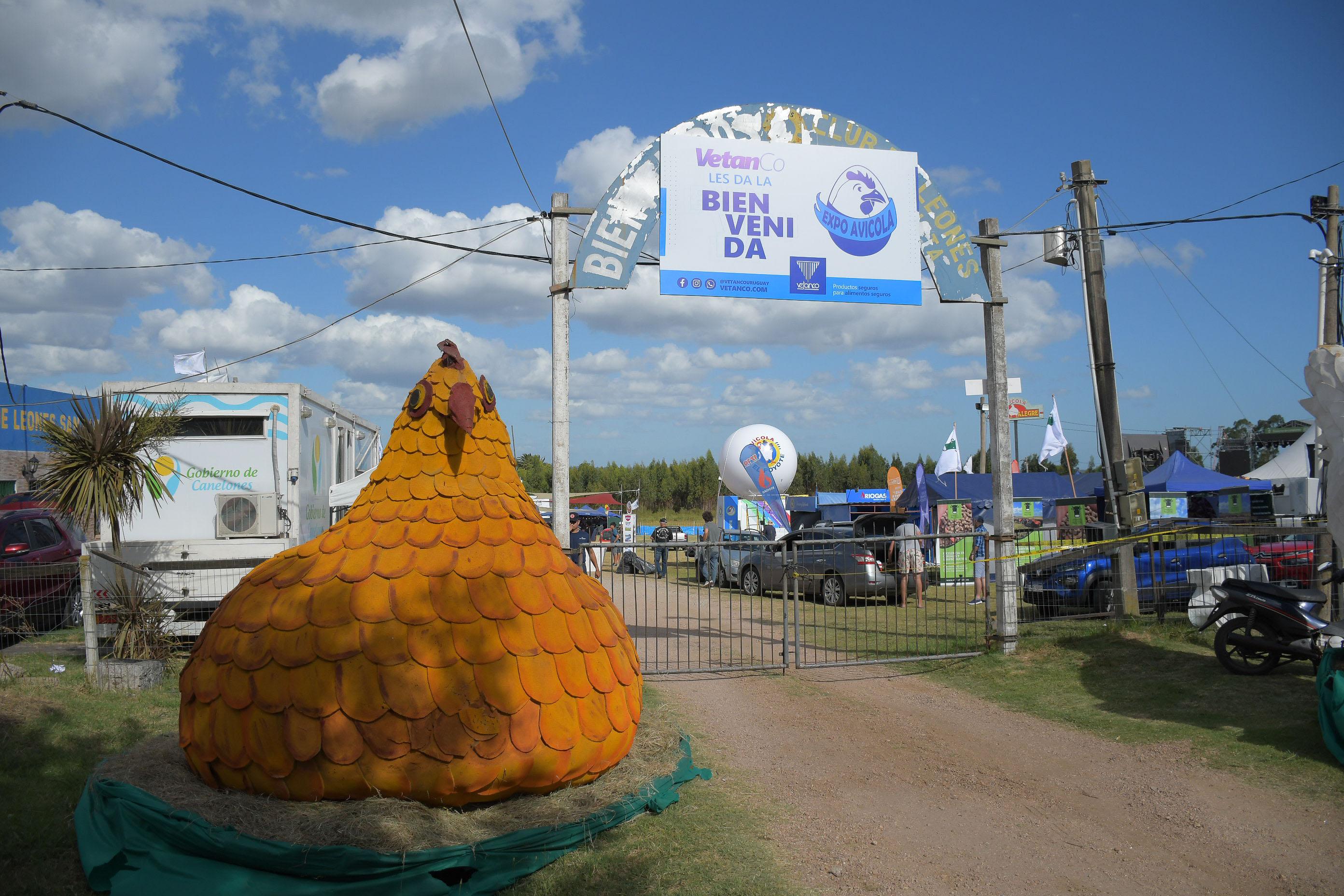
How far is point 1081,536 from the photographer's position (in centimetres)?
1673

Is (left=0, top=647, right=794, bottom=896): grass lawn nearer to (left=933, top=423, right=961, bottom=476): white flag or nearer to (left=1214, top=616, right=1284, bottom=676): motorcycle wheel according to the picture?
(left=1214, top=616, right=1284, bottom=676): motorcycle wheel

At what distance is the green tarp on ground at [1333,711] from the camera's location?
537cm

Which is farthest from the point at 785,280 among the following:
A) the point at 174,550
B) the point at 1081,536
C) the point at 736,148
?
the point at 1081,536

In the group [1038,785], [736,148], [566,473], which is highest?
[736,148]

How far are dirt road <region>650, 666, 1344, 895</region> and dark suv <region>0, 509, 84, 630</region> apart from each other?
7.39 metres

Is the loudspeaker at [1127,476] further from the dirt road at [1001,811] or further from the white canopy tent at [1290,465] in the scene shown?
the white canopy tent at [1290,465]

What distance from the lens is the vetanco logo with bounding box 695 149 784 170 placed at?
819 cm

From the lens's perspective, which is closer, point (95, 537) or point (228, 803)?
point (228, 803)

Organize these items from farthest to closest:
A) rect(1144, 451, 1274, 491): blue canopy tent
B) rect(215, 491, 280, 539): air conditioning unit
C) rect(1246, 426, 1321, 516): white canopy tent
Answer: rect(1144, 451, 1274, 491): blue canopy tent < rect(1246, 426, 1321, 516): white canopy tent < rect(215, 491, 280, 539): air conditioning unit

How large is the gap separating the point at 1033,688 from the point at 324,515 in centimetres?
868

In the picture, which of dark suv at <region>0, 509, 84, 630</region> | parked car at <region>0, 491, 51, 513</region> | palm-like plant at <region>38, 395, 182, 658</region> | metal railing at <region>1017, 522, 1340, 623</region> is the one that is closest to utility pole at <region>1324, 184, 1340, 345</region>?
metal railing at <region>1017, 522, 1340, 623</region>

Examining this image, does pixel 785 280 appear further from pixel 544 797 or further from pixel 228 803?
pixel 228 803

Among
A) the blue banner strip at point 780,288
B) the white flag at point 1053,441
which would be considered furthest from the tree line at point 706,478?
the blue banner strip at point 780,288

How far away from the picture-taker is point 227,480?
9.73 meters
